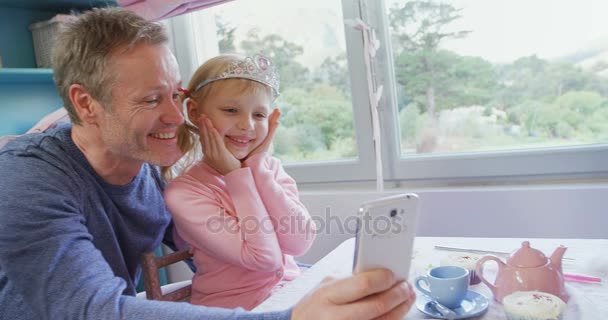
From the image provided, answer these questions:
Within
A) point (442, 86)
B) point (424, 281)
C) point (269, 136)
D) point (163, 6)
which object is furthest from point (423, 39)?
point (424, 281)

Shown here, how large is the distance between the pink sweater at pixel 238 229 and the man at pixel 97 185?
124 mm

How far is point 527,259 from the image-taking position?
767 millimetres

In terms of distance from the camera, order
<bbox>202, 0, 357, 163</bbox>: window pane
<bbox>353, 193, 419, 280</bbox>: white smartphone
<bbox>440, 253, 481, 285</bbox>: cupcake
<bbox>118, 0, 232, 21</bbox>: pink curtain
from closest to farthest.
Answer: <bbox>353, 193, 419, 280</bbox>: white smartphone
<bbox>440, 253, 481, 285</bbox>: cupcake
<bbox>118, 0, 232, 21</bbox>: pink curtain
<bbox>202, 0, 357, 163</bbox>: window pane

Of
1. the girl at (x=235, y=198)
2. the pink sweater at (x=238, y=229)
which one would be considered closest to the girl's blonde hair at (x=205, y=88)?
the girl at (x=235, y=198)

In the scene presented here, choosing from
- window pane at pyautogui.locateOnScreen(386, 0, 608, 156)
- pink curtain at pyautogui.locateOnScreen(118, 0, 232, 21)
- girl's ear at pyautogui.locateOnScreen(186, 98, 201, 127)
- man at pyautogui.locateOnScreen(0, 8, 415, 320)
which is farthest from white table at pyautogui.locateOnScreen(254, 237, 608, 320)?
pink curtain at pyautogui.locateOnScreen(118, 0, 232, 21)

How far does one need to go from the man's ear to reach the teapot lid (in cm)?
92

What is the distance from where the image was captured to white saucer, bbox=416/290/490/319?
2.39 ft

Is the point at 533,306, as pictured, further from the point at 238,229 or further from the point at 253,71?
the point at 253,71

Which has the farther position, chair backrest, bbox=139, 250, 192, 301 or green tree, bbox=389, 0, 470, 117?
green tree, bbox=389, 0, 470, 117

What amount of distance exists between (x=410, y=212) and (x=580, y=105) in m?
1.25

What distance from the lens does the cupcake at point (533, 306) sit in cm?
66

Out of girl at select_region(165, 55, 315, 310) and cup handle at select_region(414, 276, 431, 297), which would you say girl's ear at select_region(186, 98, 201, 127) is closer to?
girl at select_region(165, 55, 315, 310)

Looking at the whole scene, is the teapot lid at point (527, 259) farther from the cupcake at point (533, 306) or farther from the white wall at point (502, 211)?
the white wall at point (502, 211)

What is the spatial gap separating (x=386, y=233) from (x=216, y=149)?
0.67m
